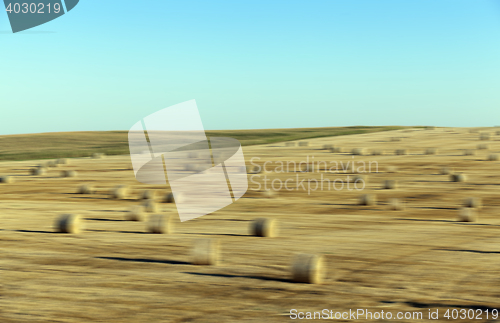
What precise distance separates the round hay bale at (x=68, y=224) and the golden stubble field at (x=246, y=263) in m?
0.48

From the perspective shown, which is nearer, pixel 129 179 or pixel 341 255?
pixel 341 255

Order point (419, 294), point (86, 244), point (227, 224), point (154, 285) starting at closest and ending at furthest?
point (419, 294) → point (154, 285) → point (86, 244) → point (227, 224)

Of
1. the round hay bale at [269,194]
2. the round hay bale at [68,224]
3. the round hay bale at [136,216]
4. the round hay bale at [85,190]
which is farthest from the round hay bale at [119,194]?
the round hay bale at [68,224]

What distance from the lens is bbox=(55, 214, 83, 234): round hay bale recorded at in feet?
60.4

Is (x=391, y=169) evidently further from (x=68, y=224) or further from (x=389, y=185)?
(x=68, y=224)

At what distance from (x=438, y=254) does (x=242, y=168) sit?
35.4 m

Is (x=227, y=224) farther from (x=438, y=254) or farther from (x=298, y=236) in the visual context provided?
(x=438, y=254)

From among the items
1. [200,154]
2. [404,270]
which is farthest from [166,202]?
[200,154]

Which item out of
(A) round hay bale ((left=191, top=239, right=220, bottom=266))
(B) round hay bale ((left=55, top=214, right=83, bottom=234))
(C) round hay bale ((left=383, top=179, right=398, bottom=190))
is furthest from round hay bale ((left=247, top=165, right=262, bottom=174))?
(A) round hay bale ((left=191, top=239, right=220, bottom=266))

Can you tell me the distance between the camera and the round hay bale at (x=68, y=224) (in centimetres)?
1842

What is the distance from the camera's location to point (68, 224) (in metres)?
18.4

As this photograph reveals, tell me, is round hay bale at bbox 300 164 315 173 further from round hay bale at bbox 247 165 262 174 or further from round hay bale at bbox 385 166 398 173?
round hay bale at bbox 385 166 398 173

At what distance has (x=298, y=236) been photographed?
58.5 ft

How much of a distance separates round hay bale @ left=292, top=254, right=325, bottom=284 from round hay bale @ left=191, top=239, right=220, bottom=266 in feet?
8.24
